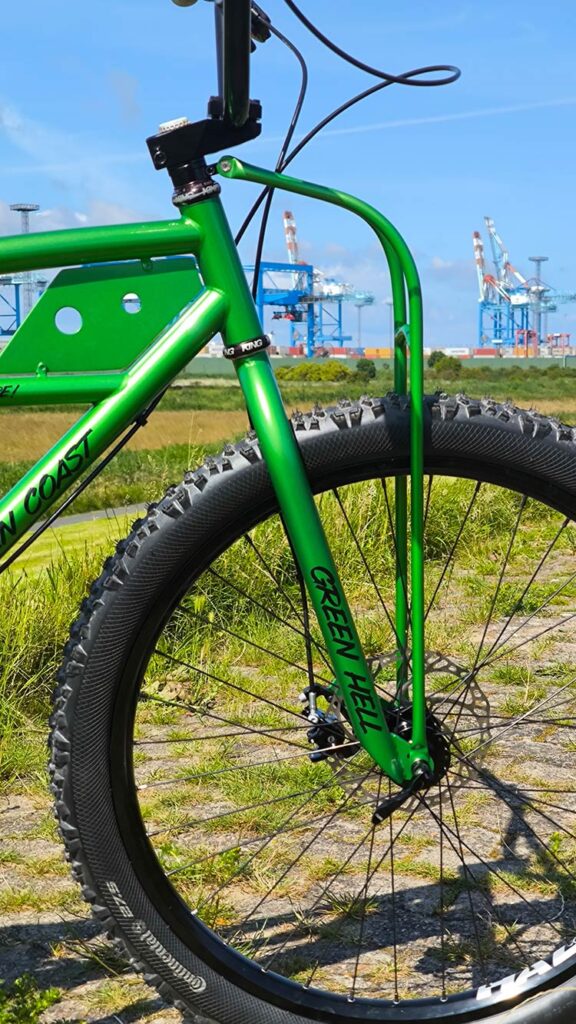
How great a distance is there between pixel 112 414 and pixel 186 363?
15cm

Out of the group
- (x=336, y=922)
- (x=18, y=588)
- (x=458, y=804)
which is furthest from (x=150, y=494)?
(x=336, y=922)

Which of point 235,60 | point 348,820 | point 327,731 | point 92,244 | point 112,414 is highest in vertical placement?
point 235,60

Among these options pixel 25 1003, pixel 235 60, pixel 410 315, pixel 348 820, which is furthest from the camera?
pixel 348 820

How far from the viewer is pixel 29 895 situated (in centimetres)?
243

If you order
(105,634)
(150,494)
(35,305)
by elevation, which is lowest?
(105,634)

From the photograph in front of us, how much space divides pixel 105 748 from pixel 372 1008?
0.64 meters

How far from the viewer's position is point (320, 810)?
282 centimetres

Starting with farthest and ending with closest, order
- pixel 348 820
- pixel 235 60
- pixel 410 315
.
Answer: pixel 348 820
pixel 410 315
pixel 235 60

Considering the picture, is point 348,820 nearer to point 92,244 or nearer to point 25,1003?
point 25,1003

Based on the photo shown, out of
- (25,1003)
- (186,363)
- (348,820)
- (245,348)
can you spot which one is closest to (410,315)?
(245,348)

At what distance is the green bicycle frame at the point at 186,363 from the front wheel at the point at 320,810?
0.05m

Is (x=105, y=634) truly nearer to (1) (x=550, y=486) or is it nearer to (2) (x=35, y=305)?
(2) (x=35, y=305)

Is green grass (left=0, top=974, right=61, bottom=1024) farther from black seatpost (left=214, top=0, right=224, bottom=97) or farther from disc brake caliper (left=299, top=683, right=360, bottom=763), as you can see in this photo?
black seatpost (left=214, top=0, right=224, bottom=97)

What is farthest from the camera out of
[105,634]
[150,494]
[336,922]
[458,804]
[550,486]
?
[150,494]
